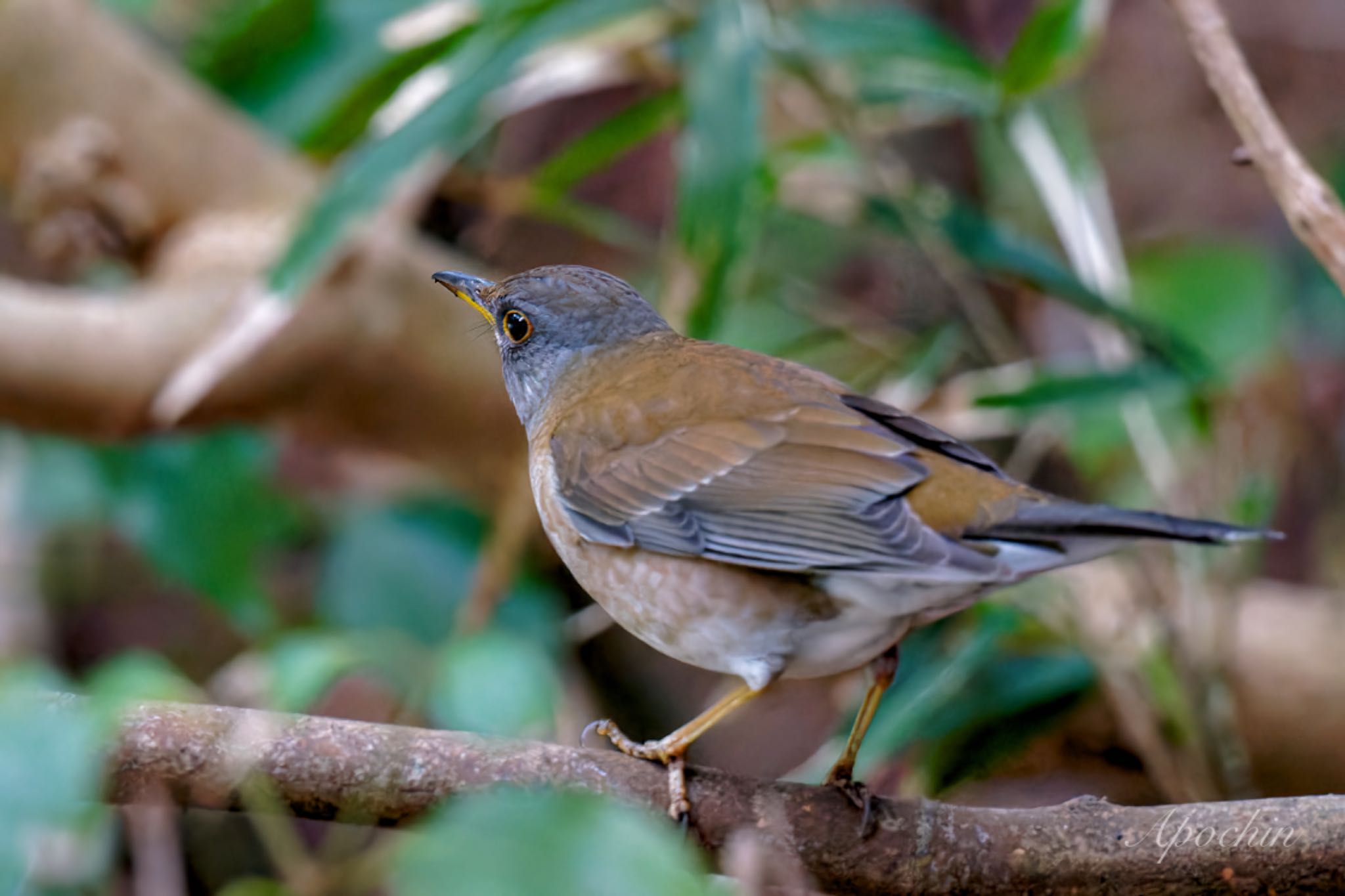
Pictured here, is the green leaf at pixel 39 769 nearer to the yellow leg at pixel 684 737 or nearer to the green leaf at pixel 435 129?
the yellow leg at pixel 684 737

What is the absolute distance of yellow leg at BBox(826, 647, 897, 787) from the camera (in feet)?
6.87

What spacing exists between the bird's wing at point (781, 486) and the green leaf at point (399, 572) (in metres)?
1.91

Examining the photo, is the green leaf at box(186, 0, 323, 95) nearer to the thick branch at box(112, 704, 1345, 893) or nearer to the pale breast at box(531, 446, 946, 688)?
the pale breast at box(531, 446, 946, 688)

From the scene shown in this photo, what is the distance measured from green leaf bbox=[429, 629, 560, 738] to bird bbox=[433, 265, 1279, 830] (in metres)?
0.69

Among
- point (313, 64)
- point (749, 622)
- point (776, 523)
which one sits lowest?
point (749, 622)

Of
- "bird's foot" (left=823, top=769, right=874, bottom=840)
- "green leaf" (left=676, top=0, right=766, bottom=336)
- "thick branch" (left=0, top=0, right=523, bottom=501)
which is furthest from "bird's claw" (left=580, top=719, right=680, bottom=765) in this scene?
"thick branch" (left=0, top=0, right=523, bottom=501)

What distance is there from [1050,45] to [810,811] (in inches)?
79.4

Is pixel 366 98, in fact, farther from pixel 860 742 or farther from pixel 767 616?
pixel 860 742

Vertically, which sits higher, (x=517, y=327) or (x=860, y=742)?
(x=517, y=327)

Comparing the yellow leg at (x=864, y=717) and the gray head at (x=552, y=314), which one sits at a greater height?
the gray head at (x=552, y=314)

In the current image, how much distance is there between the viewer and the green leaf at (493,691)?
Result: 9.48ft

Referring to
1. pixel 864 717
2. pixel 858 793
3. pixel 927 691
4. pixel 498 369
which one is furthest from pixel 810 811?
pixel 498 369

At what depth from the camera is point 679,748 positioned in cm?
200
